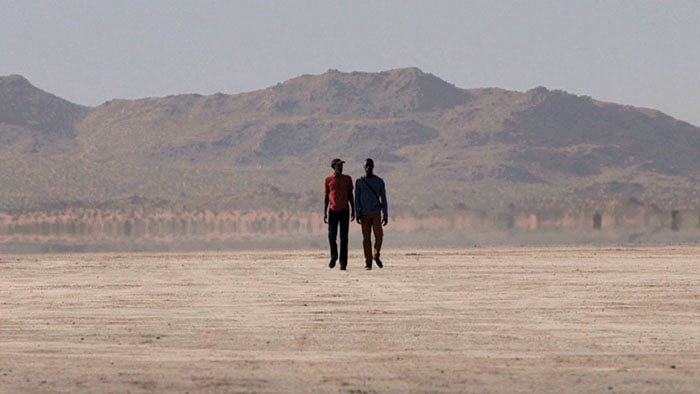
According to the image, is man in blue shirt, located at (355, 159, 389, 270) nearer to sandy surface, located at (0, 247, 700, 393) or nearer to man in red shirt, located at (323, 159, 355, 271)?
man in red shirt, located at (323, 159, 355, 271)

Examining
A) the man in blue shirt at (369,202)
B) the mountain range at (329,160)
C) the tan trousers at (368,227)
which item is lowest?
the tan trousers at (368,227)

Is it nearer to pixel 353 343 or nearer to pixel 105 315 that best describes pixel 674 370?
pixel 353 343

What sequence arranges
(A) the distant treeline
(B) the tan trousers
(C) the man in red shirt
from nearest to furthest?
(C) the man in red shirt
(B) the tan trousers
(A) the distant treeline

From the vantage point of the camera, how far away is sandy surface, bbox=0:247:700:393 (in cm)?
995

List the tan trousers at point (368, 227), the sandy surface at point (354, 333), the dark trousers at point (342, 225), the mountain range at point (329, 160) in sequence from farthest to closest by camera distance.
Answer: the mountain range at point (329, 160), the tan trousers at point (368, 227), the dark trousers at point (342, 225), the sandy surface at point (354, 333)

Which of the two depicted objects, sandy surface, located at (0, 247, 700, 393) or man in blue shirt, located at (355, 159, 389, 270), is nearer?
sandy surface, located at (0, 247, 700, 393)

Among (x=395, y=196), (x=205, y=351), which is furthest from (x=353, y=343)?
(x=395, y=196)

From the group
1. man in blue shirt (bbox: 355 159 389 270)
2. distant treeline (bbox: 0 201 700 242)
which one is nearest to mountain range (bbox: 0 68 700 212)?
distant treeline (bbox: 0 201 700 242)

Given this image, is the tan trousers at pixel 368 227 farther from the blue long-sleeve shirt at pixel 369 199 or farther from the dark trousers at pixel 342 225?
the dark trousers at pixel 342 225

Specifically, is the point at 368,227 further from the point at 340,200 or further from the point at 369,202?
the point at 340,200

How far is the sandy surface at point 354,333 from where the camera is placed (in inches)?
392

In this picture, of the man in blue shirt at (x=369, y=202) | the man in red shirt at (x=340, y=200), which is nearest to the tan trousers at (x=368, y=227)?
the man in blue shirt at (x=369, y=202)

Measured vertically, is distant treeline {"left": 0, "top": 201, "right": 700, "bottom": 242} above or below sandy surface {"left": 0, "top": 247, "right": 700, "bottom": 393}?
above

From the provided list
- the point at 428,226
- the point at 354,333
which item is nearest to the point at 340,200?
the point at 354,333
